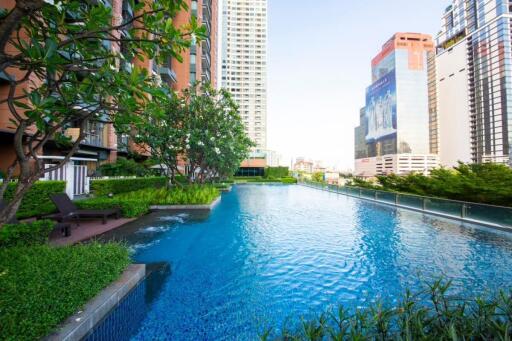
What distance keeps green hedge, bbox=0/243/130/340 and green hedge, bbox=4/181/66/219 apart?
7.54m

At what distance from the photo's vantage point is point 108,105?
2801 mm

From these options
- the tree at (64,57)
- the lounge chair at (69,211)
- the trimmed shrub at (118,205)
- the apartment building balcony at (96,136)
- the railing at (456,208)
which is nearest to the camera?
the tree at (64,57)

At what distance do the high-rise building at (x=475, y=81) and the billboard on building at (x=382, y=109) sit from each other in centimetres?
2371

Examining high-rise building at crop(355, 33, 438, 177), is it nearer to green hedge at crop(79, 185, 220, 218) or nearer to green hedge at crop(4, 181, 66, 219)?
green hedge at crop(79, 185, 220, 218)

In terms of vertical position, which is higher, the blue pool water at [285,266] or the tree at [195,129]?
the tree at [195,129]

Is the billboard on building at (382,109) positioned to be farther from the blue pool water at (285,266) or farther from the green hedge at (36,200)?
the green hedge at (36,200)

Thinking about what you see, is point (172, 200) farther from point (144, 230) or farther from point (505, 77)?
point (505, 77)

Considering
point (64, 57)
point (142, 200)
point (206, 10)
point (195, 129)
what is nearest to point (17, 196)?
point (64, 57)

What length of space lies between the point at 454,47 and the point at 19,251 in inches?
6482

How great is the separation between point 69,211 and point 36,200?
2.76 metres

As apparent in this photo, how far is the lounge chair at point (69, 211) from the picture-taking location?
8633 mm

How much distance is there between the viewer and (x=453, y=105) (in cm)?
11944

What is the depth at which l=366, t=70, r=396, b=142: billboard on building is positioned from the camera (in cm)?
14412

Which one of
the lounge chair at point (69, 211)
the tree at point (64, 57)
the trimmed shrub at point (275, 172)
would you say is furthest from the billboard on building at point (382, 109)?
the tree at point (64, 57)
